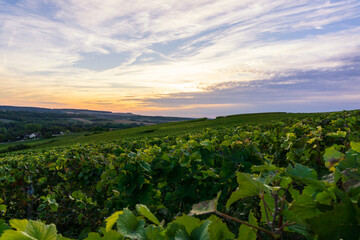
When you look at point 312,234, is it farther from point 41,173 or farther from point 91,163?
point 41,173

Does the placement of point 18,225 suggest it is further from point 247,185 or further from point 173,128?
point 173,128

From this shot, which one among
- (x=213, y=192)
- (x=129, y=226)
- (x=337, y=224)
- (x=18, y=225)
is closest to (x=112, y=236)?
(x=129, y=226)

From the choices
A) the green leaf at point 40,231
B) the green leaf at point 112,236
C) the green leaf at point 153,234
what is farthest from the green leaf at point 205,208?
the green leaf at point 40,231

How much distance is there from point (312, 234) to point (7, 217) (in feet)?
23.6

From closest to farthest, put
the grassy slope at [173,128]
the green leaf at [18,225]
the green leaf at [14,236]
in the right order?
the green leaf at [14,236]
the green leaf at [18,225]
the grassy slope at [173,128]

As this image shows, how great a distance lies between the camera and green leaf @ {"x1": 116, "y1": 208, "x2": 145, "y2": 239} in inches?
36.2

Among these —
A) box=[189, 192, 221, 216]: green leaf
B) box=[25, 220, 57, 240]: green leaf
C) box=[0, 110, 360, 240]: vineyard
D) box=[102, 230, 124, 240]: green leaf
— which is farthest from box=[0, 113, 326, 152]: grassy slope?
box=[25, 220, 57, 240]: green leaf

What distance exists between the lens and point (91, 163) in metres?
6.06

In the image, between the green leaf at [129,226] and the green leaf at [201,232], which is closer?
the green leaf at [201,232]

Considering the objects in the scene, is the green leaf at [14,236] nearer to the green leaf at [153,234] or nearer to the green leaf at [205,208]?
the green leaf at [153,234]

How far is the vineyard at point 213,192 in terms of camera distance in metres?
0.86

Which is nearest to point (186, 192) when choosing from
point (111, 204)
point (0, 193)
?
point (111, 204)

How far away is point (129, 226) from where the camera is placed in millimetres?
953

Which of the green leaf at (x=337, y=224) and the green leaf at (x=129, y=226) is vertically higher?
the green leaf at (x=337, y=224)
